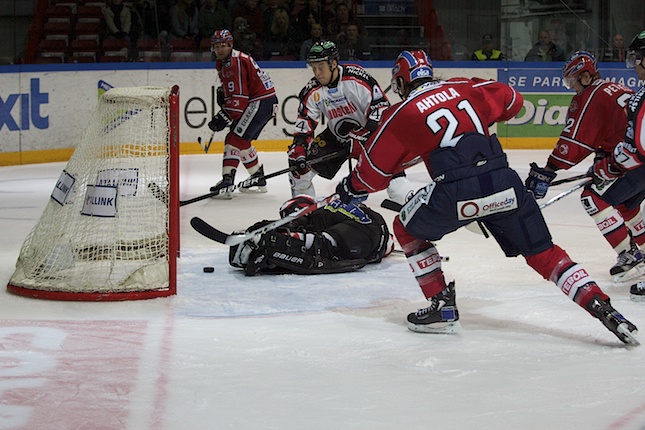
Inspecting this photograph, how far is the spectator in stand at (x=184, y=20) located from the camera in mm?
11047

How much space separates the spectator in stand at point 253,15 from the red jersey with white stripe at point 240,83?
3253 millimetres

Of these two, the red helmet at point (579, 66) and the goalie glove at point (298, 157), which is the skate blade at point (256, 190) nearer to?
the goalie glove at point (298, 157)

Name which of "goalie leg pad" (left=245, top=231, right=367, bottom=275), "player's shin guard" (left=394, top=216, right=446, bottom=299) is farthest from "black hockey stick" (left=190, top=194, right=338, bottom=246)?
"player's shin guard" (left=394, top=216, right=446, bottom=299)

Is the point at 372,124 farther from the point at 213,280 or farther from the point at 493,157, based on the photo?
the point at 493,157

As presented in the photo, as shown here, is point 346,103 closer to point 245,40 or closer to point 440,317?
point 440,317

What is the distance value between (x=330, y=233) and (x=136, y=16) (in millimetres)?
6701

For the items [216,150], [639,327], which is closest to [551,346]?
[639,327]

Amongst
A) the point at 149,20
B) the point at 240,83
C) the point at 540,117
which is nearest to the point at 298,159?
the point at 240,83

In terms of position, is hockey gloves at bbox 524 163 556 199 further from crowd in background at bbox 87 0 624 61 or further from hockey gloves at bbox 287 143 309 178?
crowd in background at bbox 87 0 624 61

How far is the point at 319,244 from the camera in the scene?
4.88 m

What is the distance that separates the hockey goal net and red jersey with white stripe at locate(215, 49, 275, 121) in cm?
342

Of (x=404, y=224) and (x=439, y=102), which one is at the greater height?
(x=439, y=102)

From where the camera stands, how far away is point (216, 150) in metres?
10.9

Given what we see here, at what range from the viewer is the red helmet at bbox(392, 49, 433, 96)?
3.70 meters
